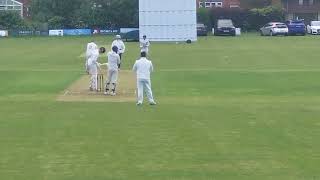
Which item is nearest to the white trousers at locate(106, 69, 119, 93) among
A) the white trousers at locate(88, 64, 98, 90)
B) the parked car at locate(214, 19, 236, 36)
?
the white trousers at locate(88, 64, 98, 90)

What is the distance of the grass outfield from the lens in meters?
12.5

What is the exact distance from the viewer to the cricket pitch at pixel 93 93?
2453cm

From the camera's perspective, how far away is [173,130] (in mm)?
17125

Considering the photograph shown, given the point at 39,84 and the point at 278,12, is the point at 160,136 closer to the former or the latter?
the point at 39,84

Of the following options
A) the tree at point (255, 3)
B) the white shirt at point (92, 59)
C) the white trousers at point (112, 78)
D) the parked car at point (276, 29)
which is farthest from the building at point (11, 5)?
the white trousers at point (112, 78)

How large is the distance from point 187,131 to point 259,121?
247 cm

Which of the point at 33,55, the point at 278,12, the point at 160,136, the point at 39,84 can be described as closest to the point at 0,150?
the point at 160,136

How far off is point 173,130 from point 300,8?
94.2 meters

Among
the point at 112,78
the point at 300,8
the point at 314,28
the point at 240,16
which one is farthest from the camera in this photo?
the point at 300,8

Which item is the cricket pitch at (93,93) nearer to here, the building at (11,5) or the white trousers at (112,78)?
the white trousers at (112,78)

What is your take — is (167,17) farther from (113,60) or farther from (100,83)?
(113,60)

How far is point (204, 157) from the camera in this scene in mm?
13633

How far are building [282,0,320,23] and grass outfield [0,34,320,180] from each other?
249 ft

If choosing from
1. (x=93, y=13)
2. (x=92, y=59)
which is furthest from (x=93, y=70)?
(x=93, y=13)
